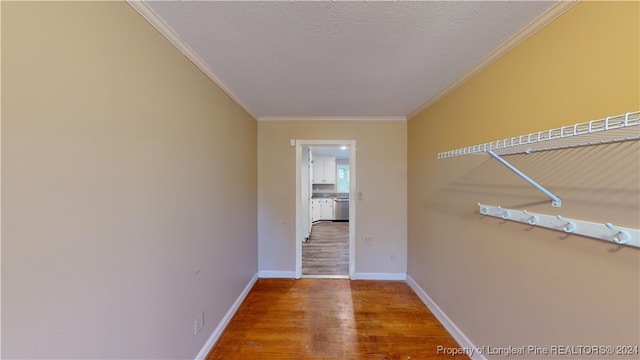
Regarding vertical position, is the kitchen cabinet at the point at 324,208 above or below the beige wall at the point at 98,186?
below

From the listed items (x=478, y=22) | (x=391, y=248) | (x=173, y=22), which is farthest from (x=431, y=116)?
(x=173, y=22)

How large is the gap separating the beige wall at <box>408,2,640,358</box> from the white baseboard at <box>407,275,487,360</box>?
0.25 ft

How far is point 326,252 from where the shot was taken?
4.26 meters

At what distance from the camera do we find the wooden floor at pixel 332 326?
1768 millimetres

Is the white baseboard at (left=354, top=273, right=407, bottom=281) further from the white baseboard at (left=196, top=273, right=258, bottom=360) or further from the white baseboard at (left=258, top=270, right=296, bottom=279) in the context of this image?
the white baseboard at (left=196, top=273, right=258, bottom=360)

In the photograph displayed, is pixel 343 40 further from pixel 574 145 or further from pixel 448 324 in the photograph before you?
pixel 448 324

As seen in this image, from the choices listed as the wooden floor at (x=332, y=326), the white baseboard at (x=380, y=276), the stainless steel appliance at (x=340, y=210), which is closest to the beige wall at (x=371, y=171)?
the white baseboard at (x=380, y=276)

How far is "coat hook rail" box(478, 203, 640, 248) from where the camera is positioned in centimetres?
82

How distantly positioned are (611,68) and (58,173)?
85.2 inches

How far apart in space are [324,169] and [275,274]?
4.92 metres

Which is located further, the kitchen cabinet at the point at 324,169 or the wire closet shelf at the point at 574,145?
the kitchen cabinet at the point at 324,169

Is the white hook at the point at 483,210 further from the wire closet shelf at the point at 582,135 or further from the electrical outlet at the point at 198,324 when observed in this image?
the electrical outlet at the point at 198,324

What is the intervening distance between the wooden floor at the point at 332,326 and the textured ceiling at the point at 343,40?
225 centimetres

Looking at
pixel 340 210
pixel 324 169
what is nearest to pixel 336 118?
pixel 324 169
